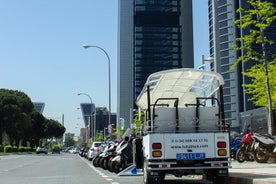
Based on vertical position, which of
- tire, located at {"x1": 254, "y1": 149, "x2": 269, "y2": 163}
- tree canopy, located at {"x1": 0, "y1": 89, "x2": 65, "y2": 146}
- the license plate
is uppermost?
tree canopy, located at {"x1": 0, "y1": 89, "x2": 65, "y2": 146}

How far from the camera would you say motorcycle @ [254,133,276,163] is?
19084 millimetres

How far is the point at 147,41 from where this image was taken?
5369 inches

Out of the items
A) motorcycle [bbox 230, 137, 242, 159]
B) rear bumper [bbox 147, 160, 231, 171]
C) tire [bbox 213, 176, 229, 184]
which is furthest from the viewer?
motorcycle [bbox 230, 137, 242, 159]

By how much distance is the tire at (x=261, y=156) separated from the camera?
1914 centimetres

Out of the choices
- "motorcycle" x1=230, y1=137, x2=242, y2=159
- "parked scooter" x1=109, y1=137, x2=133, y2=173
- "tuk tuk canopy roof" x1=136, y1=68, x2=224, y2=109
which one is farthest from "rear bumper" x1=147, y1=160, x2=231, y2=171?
"motorcycle" x1=230, y1=137, x2=242, y2=159

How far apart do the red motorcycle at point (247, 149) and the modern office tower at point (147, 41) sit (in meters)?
109

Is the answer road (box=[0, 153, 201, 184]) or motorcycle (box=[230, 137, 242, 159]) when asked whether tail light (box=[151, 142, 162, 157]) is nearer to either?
road (box=[0, 153, 201, 184])

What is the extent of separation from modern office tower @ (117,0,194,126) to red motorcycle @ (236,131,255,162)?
109m

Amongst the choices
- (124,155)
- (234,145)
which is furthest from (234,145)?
(124,155)

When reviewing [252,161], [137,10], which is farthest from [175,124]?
[137,10]

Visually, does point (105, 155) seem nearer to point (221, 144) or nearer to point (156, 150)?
point (156, 150)

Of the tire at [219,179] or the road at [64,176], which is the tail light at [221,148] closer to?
the tire at [219,179]

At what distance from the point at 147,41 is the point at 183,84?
12255cm

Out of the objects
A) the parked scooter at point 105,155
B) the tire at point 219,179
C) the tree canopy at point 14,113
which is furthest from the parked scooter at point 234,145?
the tree canopy at point 14,113
